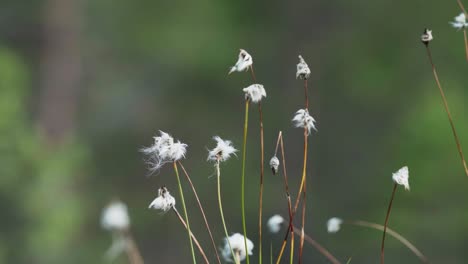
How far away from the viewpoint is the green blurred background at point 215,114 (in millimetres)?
14164

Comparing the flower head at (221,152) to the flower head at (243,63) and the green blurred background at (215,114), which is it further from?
the green blurred background at (215,114)

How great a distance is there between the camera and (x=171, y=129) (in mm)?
18969

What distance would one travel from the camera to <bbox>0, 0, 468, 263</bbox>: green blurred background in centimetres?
1416

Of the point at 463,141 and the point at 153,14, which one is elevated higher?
the point at 153,14

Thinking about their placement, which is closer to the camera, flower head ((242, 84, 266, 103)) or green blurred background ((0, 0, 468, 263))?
flower head ((242, 84, 266, 103))

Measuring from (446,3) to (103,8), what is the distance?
22.9ft

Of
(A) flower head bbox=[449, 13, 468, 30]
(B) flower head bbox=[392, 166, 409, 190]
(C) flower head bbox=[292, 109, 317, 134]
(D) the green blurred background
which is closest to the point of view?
(B) flower head bbox=[392, 166, 409, 190]

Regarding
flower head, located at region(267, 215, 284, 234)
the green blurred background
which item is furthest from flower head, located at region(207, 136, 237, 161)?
the green blurred background

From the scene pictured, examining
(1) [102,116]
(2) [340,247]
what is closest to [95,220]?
(1) [102,116]

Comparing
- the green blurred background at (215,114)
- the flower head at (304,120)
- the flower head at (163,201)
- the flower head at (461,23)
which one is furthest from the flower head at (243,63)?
the green blurred background at (215,114)

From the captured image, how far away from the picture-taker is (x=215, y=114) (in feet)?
61.1

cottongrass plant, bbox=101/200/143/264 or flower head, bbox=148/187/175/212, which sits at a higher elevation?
flower head, bbox=148/187/175/212

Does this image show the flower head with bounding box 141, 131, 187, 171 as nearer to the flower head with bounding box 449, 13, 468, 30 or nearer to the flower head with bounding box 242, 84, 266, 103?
the flower head with bounding box 242, 84, 266, 103

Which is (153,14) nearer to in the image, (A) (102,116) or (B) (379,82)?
(A) (102,116)
